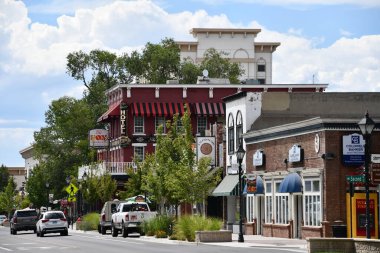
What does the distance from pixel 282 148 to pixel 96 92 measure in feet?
210

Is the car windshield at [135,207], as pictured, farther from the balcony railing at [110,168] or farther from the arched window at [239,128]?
the balcony railing at [110,168]

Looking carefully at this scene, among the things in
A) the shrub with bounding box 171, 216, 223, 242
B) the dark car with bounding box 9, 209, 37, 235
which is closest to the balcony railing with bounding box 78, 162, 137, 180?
the dark car with bounding box 9, 209, 37, 235

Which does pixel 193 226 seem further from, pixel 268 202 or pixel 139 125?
pixel 139 125

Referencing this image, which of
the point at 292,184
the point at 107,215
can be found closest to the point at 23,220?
the point at 107,215

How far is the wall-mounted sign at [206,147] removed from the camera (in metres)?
66.4

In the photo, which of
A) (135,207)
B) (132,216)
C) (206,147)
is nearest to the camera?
(132,216)

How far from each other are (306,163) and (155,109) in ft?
143

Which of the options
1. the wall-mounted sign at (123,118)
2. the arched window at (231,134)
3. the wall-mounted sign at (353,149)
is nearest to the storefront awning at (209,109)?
the wall-mounted sign at (123,118)

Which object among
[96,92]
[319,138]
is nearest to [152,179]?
[319,138]

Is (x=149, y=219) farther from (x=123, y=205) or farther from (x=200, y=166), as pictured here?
(x=200, y=166)

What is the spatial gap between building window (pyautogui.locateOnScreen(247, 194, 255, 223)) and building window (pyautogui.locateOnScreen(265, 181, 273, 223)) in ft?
7.43

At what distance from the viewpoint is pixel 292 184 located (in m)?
49.1

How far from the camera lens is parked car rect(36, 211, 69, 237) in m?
60.1

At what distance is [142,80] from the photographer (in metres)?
116
